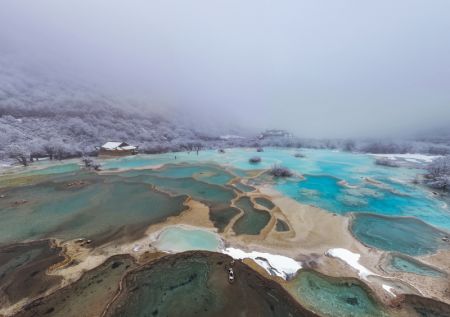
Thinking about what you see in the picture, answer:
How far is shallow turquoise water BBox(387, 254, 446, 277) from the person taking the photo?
10427 mm

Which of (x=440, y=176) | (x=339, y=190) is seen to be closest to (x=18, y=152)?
(x=339, y=190)

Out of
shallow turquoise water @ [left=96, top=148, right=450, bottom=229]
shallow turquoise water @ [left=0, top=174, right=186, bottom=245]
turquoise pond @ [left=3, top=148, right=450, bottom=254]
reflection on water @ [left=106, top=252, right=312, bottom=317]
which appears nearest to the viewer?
reflection on water @ [left=106, top=252, right=312, bottom=317]

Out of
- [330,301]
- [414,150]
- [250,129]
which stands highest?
[250,129]

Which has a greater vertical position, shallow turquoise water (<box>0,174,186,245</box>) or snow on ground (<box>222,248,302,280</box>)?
shallow turquoise water (<box>0,174,186,245</box>)

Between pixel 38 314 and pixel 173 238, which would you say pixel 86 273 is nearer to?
pixel 38 314

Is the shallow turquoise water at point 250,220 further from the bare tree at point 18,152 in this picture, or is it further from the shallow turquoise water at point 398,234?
the bare tree at point 18,152

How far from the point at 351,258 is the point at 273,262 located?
4820 mm

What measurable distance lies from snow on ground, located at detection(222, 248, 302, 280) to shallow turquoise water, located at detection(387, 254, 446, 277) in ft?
17.8

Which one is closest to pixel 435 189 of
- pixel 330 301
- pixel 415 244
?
pixel 415 244

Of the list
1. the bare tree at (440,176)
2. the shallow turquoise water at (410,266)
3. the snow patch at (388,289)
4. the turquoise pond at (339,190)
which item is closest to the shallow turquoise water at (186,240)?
the turquoise pond at (339,190)

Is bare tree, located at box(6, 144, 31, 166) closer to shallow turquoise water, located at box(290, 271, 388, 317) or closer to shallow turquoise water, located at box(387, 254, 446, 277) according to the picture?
shallow turquoise water, located at box(290, 271, 388, 317)

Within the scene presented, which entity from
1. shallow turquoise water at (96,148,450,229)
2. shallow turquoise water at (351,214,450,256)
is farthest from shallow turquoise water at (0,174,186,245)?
shallow turquoise water at (351,214,450,256)

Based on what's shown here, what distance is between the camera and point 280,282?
9.43 metres

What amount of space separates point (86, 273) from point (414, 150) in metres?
74.7
